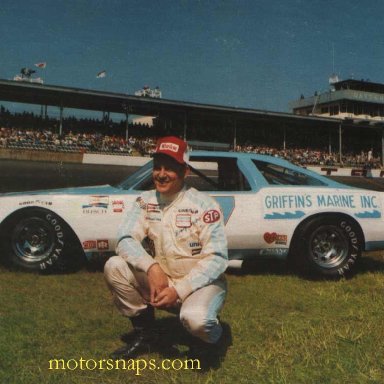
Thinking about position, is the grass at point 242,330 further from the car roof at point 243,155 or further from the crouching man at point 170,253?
the car roof at point 243,155

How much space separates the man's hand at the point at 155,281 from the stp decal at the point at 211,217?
1.34ft

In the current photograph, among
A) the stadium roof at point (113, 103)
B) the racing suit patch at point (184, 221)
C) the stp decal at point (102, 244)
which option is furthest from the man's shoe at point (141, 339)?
the stadium roof at point (113, 103)

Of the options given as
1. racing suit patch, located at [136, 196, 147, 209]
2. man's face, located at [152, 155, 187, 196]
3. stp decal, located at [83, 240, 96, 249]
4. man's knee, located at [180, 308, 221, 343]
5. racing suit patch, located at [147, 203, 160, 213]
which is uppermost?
man's face, located at [152, 155, 187, 196]

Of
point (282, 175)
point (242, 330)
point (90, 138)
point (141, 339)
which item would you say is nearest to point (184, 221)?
point (141, 339)

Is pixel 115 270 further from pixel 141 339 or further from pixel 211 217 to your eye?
pixel 211 217

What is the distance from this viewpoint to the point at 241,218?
5.06 metres

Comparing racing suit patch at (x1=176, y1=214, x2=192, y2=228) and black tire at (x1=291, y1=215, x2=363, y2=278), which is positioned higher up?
racing suit patch at (x1=176, y1=214, x2=192, y2=228)

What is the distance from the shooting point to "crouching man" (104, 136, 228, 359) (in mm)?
2758

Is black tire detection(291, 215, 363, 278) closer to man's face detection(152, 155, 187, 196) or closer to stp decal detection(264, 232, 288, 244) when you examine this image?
stp decal detection(264, 232, 288, 244)

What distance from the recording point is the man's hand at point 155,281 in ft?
8.77

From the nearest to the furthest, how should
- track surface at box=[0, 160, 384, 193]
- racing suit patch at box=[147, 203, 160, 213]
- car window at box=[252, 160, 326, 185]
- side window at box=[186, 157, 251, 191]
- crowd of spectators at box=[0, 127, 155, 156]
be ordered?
racing suit patch at box=[147, 203, 160, 213] → side window at box=[186, 157, 251, 191] → car window at box=[252, 160, 326, 185] → track surface at box=[0, 160, 384, 193] → crowd of spectators at box=[0, 127, 155, 156]

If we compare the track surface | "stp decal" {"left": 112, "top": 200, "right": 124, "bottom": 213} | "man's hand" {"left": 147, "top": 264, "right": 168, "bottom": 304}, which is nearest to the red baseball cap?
"man's hand" {"left": 147, "top": 264, "right": 168, "bottom": 304}

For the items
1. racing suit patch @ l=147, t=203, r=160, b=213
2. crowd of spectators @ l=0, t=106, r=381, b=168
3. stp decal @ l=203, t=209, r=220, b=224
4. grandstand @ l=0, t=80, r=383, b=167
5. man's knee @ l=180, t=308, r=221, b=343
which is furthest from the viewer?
grandstand @ l=0, t=80, r=383, b=167

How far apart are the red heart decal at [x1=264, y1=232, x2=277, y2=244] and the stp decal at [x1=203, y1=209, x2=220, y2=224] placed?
229 centimetres
